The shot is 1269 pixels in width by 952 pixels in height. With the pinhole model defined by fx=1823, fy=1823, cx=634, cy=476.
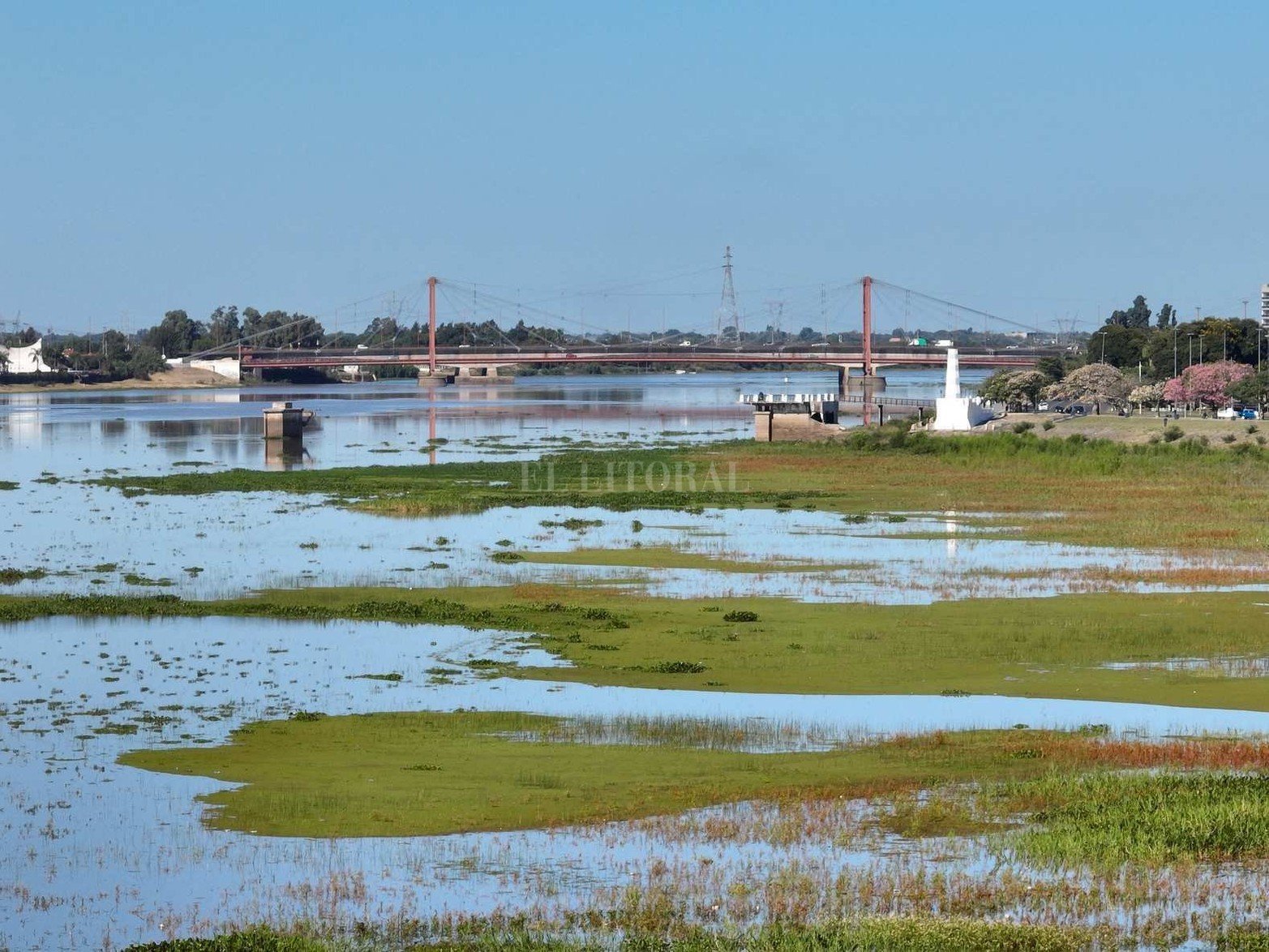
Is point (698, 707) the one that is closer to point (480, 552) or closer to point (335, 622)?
point (335, 622)

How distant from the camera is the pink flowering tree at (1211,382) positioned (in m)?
103

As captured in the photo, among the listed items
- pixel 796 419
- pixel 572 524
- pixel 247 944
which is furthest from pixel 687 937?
pixel 796 419

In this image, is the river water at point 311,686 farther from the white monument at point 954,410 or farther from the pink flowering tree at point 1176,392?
the pink flowering tree at point 1176,392

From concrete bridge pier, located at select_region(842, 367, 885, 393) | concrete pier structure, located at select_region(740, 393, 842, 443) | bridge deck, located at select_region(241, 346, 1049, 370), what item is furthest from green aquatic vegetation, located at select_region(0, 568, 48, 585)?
bridge deck, located at select_region(241, 346, 1049, 370)

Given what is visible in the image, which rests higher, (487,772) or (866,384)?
(866,384)

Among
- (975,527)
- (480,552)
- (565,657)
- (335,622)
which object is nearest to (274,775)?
(565,657)

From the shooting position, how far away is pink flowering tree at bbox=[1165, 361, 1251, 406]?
337 feet

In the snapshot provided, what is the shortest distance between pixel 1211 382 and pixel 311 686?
298 feet

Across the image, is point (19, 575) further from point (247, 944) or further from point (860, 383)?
point (860, 383)

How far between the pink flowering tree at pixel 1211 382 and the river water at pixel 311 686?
209ft

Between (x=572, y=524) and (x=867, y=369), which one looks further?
(x=867, y=369)

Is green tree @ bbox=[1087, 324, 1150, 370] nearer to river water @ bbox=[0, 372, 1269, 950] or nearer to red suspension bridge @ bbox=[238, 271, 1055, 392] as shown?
red suspension bridge @ bbox=[238, 271, 1055, 392]

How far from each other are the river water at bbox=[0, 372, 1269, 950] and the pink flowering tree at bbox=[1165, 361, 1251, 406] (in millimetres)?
63680

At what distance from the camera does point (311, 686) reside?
21.4 meters
